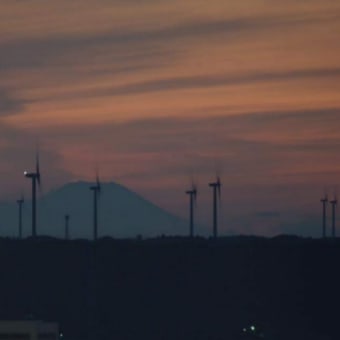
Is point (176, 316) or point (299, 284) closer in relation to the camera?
point (176, 316)

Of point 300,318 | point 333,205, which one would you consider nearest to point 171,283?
point 300,318

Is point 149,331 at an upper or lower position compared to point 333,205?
lower

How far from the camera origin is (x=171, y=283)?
500ft

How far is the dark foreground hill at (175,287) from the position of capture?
138 meters

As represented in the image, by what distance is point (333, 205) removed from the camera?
7195 inches

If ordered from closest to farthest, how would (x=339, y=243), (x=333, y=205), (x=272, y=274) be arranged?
(x=272, y=274)
(x=339, y=243)
(x=333, y=205)

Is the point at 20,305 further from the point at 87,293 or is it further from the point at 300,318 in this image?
the point at 300,318

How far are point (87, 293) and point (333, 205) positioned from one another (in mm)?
42522

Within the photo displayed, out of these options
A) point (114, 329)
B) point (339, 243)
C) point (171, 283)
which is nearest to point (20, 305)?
point (114, 329)

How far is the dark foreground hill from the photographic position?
138125 mm

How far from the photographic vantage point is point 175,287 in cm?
15112

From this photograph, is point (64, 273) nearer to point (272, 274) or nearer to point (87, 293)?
point (87, 293)

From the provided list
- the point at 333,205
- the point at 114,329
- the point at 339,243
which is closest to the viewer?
the point at 114,329

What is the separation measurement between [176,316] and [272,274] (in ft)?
58.7
